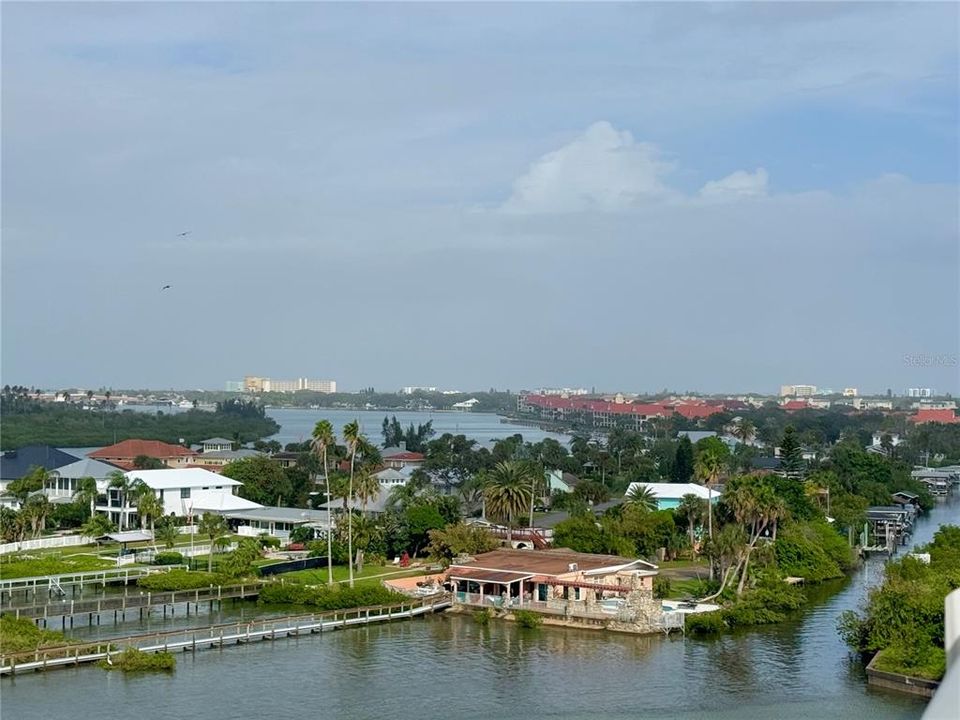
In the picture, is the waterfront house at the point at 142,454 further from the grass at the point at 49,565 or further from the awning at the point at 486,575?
the awning at the point at 486,575

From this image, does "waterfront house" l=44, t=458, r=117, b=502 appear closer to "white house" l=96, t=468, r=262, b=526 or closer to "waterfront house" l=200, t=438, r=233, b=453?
"white house" l=96, t=468, r=262, b=526

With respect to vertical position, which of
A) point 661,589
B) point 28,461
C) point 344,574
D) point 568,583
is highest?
point 28,461

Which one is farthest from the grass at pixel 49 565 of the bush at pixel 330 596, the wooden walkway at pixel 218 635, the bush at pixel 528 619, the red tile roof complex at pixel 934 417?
the red tile roof complex at pixel 934 417

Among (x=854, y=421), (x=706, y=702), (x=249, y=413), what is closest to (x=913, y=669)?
(x=706, y=702)

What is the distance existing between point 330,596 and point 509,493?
12390 millimetres

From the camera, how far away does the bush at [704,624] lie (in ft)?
128

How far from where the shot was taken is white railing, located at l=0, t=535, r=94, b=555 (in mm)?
54338

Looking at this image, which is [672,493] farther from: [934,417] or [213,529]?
[934,417]

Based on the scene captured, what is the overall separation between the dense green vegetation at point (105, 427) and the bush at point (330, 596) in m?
79.6

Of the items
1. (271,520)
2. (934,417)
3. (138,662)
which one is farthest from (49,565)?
(934,417)

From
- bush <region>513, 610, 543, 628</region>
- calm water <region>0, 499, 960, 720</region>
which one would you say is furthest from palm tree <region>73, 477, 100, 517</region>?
bush <region>513, 610, 543, 628</region>

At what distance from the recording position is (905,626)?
33562 mm

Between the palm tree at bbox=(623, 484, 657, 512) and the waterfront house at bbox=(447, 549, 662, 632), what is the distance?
412 inches

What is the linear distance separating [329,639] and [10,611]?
10915mm
